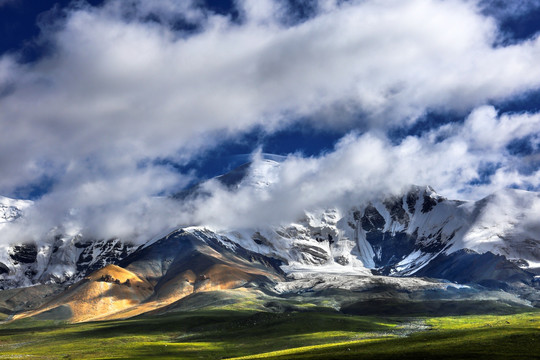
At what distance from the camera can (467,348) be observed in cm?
11100

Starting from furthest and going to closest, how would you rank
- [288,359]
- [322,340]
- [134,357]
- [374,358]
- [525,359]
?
[322,340]
[134,357]
[288,359]
[374,358]
[525,359]

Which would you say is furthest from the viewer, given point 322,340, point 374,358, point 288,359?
point 322,340

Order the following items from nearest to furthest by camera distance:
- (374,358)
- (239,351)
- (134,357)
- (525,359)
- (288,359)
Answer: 1. (525,359)
2. (374,358)
3. (288,359)
4. (134,357)
5. (239,351)

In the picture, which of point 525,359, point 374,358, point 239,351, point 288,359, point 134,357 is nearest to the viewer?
point 525,359

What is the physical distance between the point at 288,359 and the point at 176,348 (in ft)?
243

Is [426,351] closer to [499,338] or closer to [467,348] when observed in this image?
[467,348]

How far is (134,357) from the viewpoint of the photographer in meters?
161

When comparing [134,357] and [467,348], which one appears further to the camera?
[134,357]

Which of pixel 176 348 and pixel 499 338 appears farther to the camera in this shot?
pixel 176 348

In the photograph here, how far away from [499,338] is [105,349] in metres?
126

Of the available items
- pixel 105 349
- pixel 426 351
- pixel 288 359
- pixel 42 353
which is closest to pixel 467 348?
pixel 426 351

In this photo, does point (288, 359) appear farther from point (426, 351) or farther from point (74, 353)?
point (74, 353)

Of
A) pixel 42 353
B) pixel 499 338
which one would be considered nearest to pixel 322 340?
pixel 499 338

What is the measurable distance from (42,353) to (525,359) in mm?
158223
